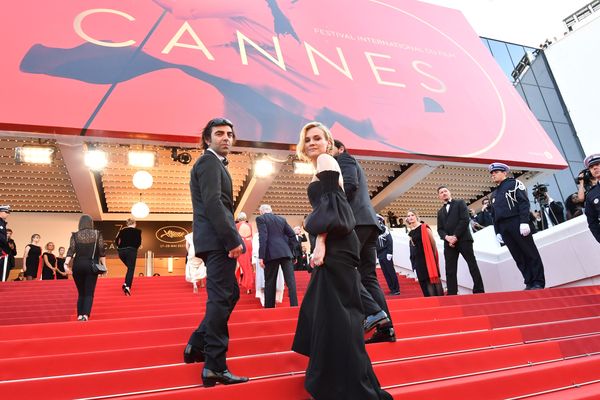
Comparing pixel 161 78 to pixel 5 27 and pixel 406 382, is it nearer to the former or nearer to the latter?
pixel 5 27

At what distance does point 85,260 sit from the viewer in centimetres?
459

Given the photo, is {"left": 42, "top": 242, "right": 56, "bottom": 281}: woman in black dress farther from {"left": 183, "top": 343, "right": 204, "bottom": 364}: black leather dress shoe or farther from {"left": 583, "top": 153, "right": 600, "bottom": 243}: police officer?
Answer: {"left": 583, "top": 153, "right": 600, "bottom": 243}: police officer

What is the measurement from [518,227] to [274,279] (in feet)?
10.3

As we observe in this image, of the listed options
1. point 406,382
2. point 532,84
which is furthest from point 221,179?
point 532,84

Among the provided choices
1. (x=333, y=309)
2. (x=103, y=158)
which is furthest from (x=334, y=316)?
(x=103, y=158)

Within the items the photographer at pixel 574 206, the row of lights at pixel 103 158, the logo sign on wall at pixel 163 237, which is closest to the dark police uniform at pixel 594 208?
the photographer at pixel 574 206

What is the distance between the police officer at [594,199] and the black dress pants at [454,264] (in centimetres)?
141

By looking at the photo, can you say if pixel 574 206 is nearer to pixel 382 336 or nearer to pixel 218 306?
pixel 382 336

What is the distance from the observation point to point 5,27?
24.6ft

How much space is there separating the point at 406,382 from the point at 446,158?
718cm

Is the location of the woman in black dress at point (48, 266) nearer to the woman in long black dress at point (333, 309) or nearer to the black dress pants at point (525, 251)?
the woman in long black dress at point (333, 309)

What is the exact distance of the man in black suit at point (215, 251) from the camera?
2.18 meters

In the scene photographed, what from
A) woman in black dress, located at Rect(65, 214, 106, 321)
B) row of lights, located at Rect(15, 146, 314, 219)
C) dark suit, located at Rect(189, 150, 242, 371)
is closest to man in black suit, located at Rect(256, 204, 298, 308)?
row of lights, located at Rect(15, 146, 314, 219)

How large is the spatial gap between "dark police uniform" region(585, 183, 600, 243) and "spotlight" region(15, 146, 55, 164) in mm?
8487
